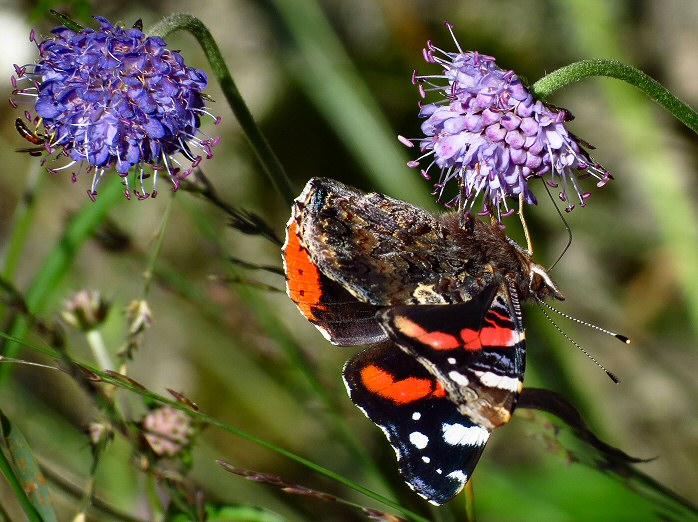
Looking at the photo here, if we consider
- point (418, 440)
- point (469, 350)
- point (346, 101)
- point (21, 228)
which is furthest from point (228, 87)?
point (346, 101)

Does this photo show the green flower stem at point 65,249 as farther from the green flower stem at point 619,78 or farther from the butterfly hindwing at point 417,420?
the green flower stem at point 619,78

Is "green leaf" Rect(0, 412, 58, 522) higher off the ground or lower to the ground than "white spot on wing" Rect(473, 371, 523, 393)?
lower

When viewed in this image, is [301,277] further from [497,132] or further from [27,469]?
[27,469]

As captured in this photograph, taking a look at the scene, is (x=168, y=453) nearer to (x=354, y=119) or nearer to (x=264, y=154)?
(x=264, y=154)

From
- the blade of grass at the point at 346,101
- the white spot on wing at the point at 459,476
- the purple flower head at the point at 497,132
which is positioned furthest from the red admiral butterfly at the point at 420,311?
the blade of grass at the point at 346,101

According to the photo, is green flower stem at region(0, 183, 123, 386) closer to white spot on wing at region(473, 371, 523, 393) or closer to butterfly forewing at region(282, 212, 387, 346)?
butterfly forewing at region(282, 212, 387, 346)

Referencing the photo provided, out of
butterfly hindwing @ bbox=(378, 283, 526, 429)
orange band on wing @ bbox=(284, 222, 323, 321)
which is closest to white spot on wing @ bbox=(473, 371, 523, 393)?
butterfly hindwing @ bbox=(378, 283, 526, 429)

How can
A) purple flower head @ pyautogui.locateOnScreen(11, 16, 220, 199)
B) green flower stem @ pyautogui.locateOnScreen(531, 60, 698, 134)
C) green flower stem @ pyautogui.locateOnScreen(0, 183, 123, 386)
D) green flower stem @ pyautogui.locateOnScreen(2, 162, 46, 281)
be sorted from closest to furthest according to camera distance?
green flower stem @ pyautogui.locateOnScreen(531, 60, 698, 134) < purple flower head @ pyautogui.locateOnScreen(11, 16, 220, 199) < green flower stem @ pyautogui.locateOnScreen(0, 183, 123, 386) < green flower stem @ pyautogui.locateOnScreen(2, 162, 46, 281)

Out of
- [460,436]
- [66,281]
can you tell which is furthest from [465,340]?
[66,281]
